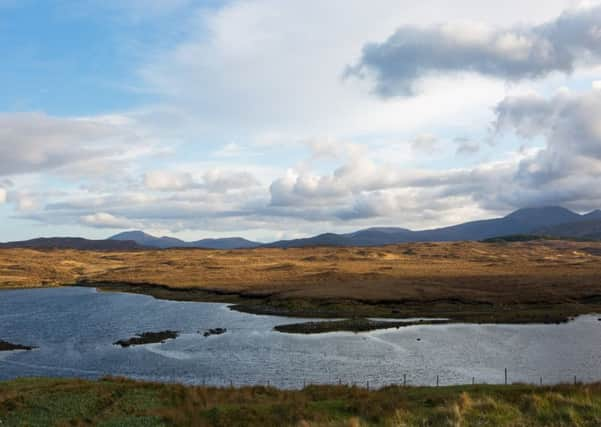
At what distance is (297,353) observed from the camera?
199 feet

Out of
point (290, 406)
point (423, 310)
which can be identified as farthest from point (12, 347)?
point (423, 310)

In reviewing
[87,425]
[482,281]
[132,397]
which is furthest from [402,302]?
[87,425]

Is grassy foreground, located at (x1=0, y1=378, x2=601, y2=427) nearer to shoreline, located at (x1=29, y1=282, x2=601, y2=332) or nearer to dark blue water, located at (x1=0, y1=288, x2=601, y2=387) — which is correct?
dark blue water, located at (x1=0, y1=288, x2=601, y2=387)

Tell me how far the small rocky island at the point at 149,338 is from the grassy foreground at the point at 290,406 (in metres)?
29.7

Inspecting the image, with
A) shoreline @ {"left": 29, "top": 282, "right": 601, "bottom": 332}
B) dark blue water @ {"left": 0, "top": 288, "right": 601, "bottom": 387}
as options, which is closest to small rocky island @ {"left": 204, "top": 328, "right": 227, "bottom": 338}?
dark blue water @ {"left": 0, "top": 288, "right": 601, "bottom": 387}

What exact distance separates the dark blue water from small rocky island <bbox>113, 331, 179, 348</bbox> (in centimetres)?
183

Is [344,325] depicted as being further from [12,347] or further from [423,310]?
[12,347]

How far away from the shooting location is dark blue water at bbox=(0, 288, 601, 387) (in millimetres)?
50750

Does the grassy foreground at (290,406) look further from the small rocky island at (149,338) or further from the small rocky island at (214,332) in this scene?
the small rocky island at (214,332)

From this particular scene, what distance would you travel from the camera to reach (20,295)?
139875 mm

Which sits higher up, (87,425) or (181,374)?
(87,425)

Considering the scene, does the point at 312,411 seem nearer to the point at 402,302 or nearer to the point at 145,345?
the point at 145,345

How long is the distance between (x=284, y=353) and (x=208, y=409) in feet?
102

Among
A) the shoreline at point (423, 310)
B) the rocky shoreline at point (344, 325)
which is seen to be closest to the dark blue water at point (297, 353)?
the rocky shoreline at point (344, 325)
